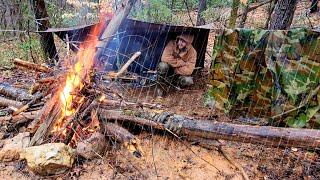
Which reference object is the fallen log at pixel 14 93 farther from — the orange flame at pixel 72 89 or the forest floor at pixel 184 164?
the forest floor at pixel 184 164

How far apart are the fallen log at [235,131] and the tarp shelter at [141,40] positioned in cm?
296

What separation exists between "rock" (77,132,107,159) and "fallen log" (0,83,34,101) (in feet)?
5.97

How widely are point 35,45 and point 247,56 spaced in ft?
28.0

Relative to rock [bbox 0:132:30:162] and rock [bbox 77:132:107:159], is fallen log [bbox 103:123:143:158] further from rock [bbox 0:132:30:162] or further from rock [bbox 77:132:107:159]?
rock [bbox 0:132:30:162]

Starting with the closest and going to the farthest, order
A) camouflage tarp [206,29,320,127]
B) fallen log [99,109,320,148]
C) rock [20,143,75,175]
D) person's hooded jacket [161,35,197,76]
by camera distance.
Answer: fallen log [99,109,320,148], rock [20,143,75,175], camouflage tarp [206,29,320,127], person's hooded jacket [161,35,197,76]

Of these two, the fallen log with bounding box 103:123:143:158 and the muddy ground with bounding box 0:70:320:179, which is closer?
the muddy ground with bounding box 0:70:320:179

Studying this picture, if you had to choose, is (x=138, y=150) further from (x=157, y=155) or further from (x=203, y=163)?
(x=203, y=163)

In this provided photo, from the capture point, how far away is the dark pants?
689cm

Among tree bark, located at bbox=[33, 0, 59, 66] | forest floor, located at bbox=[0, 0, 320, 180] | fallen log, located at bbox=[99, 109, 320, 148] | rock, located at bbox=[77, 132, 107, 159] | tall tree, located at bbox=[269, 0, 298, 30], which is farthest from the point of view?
tree bark, located at bbox=[33, 0, 59, 66]

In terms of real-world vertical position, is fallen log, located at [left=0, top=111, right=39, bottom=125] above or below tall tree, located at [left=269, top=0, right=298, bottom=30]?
below

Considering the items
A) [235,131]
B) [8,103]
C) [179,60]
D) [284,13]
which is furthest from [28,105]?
[284,13]

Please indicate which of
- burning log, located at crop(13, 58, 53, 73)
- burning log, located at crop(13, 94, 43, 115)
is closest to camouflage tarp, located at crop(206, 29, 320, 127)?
burning log, located at crop(13, 58, 53, 73)

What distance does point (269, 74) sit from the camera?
5.21m

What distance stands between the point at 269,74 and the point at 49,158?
3761mm
